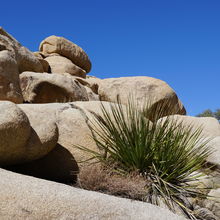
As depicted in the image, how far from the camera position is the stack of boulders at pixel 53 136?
3.95 m

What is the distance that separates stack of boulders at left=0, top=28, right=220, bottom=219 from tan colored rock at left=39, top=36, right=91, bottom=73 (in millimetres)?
9553

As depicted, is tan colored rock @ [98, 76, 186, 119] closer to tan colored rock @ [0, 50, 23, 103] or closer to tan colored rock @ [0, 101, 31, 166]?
tan colored rock @ [0, 50, 23, 103]

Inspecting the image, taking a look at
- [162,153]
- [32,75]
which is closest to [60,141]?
[162,153]

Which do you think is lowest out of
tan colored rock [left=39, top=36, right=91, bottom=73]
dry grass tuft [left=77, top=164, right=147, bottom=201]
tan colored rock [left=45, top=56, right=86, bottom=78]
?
dry grass tuft [left=77, top=164, right=147, bottom=201]

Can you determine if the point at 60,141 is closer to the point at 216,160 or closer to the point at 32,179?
the point at 32,179

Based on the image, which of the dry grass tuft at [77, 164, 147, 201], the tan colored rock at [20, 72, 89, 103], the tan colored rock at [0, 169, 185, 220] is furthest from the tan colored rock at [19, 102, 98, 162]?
the tan colored rock at [20, 72, 89, 103]

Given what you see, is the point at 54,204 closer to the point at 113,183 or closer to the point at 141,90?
the point at 113,183

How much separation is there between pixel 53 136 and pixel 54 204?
1.76 meters

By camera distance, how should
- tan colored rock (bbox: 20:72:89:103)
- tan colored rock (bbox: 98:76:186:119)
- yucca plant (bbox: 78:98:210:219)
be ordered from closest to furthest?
yucca plant (bbox: 78:98:210:219) < tan colored rock (bbox: 20:72:89:103) < tan colored rock (bbox: 98:76:186:119)

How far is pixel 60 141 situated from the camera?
21.1 ft

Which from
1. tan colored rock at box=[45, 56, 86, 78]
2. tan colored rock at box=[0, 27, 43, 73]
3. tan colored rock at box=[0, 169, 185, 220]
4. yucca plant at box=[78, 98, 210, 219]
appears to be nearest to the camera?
tan colored rock at box=[0, 169, 185, 220]

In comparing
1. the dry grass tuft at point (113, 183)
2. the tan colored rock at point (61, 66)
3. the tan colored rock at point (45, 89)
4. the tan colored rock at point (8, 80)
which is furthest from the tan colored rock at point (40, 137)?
the tan colored rock at point (61, 66)

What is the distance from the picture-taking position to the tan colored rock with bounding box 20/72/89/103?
1073 cm

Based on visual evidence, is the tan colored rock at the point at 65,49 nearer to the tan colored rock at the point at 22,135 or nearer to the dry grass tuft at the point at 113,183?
the tan colored rock at the point at 22,135
